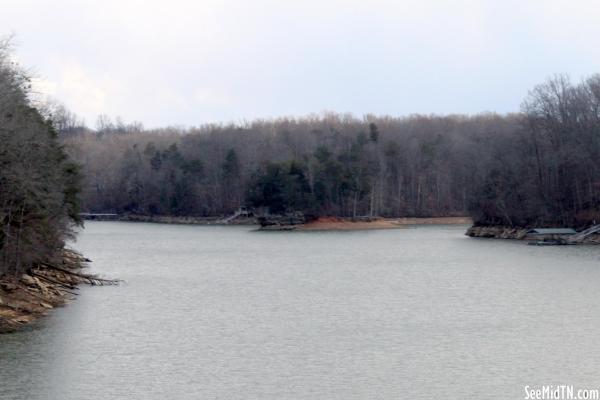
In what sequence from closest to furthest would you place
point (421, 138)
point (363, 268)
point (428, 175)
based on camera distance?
point (363, 268)
point (428, 175)
point (421, 138)

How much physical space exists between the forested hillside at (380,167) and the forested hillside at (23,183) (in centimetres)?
5061

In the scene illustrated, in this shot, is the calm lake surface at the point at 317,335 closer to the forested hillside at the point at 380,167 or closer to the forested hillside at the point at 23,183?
the forested hillside at the point at 23,183

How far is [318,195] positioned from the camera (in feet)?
364

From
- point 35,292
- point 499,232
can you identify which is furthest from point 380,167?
point 35,292

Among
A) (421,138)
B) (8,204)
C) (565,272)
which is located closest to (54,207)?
(8,204)

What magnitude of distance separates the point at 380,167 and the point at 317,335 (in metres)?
102

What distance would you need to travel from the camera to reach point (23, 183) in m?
30.1

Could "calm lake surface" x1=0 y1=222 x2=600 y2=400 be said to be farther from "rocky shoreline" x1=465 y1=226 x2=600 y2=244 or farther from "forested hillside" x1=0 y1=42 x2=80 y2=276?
"rocky shoreline" x1=465 y1=226 x2=600 y2=244

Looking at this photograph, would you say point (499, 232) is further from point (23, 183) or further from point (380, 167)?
point (23, 183)

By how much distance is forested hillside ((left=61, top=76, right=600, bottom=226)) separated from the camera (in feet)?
263

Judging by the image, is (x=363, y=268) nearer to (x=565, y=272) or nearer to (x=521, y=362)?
(x=565, y=272)

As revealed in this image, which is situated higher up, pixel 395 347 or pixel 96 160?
pixel 96 160

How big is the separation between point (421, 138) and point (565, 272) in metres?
95.1

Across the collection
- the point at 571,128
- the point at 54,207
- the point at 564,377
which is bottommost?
the point at 564,377
